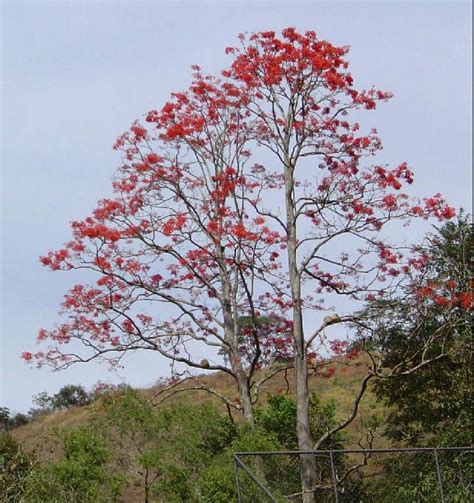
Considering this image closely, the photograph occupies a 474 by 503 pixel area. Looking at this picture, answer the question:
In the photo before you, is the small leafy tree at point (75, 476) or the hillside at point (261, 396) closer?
the small leafy tree at point (75, 476)

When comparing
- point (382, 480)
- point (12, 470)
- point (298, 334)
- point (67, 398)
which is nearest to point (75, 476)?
point (12, 470)

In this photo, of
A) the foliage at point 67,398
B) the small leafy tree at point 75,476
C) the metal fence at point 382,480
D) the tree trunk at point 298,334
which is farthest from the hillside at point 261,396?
the tree trunk at point 298,334

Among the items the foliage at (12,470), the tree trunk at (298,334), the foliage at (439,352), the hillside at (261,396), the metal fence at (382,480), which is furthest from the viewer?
the hillside at (261,396)

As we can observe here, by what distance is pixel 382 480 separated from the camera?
1316cm

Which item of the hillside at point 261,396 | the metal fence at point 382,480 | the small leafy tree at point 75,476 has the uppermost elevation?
the hillside at point 261,396

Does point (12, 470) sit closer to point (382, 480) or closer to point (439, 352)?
point (382, 480)

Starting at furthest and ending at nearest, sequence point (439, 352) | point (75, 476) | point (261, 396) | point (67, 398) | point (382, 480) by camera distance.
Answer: point (67, 398), point (261, 396), point (439, 352), point (75, 476), point (382, 480)

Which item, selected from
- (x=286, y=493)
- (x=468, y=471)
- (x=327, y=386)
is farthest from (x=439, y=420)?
(x=327, y=386)

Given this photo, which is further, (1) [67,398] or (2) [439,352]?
(1) [67,398]

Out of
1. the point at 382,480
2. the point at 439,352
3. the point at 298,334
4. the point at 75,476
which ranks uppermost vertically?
the point at 298,334

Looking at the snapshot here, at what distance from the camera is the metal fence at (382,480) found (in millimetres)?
9703

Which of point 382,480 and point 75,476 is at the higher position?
point 75,476

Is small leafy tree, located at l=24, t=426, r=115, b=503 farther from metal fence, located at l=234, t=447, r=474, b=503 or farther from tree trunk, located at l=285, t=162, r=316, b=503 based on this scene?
metal fence, located at l=234, t=447, r=474, b=503

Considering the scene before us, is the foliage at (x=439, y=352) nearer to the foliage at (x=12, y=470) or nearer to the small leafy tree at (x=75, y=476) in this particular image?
the small leafy tree at (x=75, y=476)
